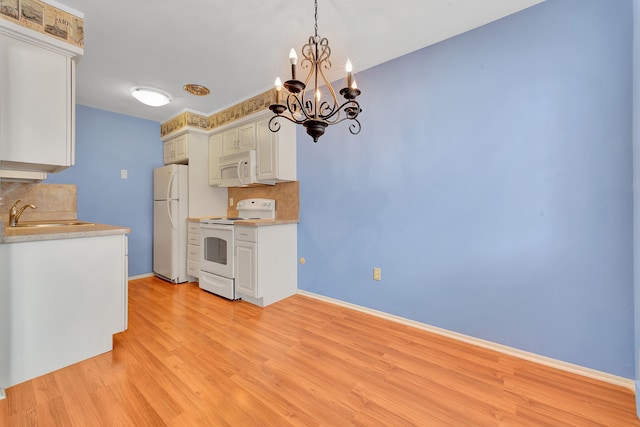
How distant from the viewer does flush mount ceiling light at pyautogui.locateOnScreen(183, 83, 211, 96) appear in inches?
119

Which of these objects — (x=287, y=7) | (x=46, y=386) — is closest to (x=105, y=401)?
(x=46, y=386)

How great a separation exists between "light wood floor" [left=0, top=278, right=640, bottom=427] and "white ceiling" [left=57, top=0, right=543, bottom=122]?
2431 millimetres

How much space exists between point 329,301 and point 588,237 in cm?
215

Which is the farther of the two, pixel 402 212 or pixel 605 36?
pixel 402 212

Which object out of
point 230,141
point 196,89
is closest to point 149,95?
point 196,89

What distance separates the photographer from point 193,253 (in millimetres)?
3576

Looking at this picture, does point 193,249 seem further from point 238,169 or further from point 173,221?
point 238,169

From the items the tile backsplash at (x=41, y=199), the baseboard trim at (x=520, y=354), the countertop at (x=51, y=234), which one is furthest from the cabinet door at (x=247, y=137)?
the baseboard trim at (x=520, y=354)

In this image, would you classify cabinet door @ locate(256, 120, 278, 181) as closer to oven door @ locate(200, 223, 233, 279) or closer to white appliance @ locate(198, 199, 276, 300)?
white appliance @ locate(198, 199, 276, 300)

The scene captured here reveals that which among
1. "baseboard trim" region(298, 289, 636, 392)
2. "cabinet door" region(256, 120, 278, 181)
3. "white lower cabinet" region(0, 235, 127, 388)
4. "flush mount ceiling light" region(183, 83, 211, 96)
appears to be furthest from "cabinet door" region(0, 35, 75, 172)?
"baseboard trim" region(298, 289, 636, 392)

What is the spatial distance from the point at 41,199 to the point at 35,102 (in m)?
1.67

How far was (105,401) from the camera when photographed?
1399 millimetres

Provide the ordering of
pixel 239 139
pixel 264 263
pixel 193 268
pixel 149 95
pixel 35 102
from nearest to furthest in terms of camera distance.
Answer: pixel 35 102 < pixel 264 263 < pixel 149 95 < pixel 239 139 < pixel 193 268

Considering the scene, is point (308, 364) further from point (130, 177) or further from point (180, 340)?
point (130, 177)
